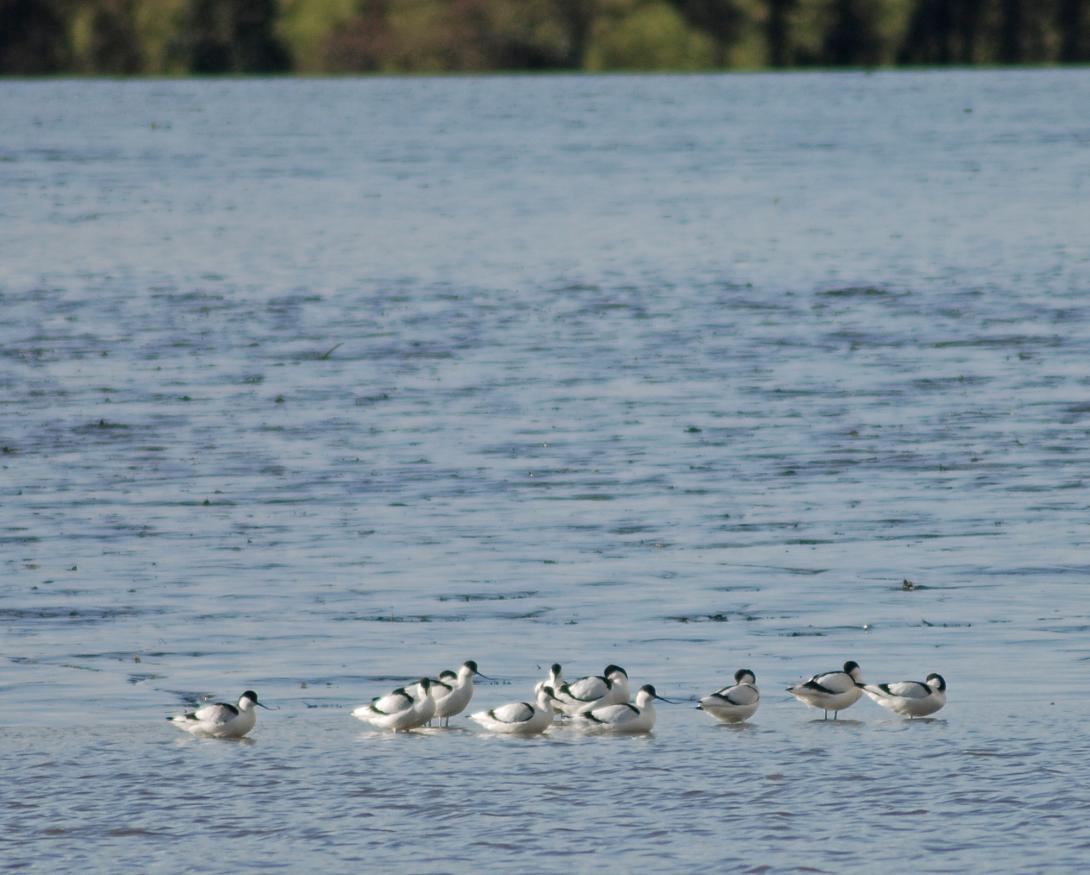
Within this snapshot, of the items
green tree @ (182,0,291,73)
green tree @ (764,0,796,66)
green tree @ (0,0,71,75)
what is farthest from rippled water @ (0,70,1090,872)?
green tree @ (0,0,71,75)

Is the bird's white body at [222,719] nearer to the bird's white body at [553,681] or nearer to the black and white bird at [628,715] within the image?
the bird's white body at [553,681]

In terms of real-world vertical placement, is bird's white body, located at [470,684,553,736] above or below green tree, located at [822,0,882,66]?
below

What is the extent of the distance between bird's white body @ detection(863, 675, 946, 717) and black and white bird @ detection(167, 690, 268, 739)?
3.86 m

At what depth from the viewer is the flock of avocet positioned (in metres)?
14.3

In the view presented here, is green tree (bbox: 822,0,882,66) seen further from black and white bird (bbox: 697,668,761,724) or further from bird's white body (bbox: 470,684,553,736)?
bird's white body (bbox: 470,684,553,736)

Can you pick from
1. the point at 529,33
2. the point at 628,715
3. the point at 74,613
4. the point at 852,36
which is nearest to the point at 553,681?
the point at 628,715

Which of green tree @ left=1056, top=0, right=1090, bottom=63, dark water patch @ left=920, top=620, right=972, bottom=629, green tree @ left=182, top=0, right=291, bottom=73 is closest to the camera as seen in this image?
dark water patch @ left=920, top=620, right=972, bottom=629

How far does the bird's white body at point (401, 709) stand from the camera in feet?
47.1

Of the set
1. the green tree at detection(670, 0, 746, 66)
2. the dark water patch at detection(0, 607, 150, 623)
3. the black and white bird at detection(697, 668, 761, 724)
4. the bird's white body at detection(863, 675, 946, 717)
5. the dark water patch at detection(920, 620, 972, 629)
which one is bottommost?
the black and white bird at detection(697, 668, 761, 724)

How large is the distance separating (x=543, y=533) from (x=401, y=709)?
254 inches

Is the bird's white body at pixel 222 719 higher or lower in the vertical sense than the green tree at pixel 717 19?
lower

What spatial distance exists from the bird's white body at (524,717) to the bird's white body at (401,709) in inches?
15.3

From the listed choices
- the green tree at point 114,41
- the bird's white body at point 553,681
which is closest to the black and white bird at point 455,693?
the bird's white body at point 553,681

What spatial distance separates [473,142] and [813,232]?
43516 mm
